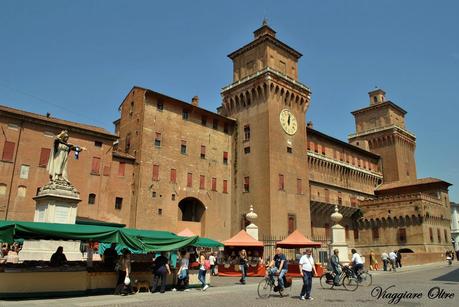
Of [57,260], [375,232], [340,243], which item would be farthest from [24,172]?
[375,232]

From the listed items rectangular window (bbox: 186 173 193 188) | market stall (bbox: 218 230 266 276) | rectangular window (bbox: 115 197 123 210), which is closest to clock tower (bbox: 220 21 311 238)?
rectangular window (bbox: 186 173 193 188)

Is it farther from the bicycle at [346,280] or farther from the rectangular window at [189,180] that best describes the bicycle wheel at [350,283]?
the rectangular window at [189,180]

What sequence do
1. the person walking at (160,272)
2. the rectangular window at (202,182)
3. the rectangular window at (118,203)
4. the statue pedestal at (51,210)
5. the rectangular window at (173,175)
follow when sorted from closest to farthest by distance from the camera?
the person walking at (160,272) < the statue pedestal at (51,210) < the rectangular window at (118,203) < the rectangular window at (173,175) < the rectangular window at (202,182)

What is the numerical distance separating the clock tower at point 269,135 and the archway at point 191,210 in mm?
3936

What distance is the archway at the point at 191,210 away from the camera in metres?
39.5

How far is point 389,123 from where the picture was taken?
208 feet

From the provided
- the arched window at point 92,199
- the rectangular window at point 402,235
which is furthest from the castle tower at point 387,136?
the arched window at point 92,199

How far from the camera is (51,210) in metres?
15.7

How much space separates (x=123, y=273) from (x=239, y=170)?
28.6 m

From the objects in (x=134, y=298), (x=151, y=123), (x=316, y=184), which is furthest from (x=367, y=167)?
(x=134, y=298)

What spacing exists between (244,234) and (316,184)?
23.0 m

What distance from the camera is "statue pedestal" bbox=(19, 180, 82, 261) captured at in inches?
618

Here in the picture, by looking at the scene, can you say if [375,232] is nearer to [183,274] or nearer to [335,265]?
[335,265]

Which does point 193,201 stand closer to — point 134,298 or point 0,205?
point 0,205
